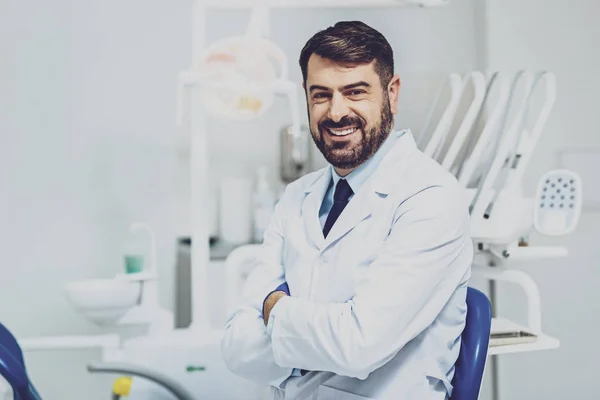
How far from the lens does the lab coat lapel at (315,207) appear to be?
1.20 metres

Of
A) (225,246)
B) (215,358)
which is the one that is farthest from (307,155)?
(215,358)

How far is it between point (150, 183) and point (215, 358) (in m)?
0.72

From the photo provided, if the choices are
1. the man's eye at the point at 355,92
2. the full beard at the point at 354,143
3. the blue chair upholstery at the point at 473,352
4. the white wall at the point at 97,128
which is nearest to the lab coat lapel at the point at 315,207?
the full beard at the point at 354,143

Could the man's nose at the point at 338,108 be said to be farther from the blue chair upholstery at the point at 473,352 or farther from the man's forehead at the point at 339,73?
the blue chair upholstery at the point at 473,352

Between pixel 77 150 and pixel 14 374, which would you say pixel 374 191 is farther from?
pixel 77 150

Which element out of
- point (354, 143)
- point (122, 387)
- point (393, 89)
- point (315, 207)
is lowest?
point (122, 387)

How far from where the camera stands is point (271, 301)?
1120mm

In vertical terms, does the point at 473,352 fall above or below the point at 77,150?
below

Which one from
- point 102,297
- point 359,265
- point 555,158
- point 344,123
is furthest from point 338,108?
point 555,158

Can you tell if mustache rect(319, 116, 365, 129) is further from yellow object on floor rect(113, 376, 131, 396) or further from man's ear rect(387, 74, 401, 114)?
yellow object on floor rect(113, 376, 131, 396)

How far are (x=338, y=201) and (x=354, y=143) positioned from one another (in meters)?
0.14

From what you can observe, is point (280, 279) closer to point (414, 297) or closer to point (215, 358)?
point (414, 297)

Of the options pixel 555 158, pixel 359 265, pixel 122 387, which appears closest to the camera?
pixel 359 265

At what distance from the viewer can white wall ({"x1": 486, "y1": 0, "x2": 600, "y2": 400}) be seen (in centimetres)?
203
